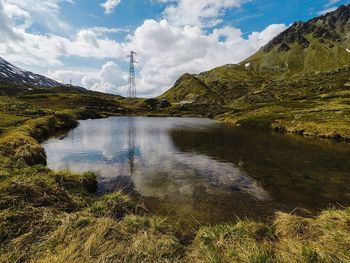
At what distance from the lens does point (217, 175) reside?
3284cm

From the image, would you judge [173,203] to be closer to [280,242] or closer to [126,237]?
[126,237]

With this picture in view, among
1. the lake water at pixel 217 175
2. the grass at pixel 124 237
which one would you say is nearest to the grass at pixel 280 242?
the grass at pixel 124 237

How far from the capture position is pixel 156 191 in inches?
1003

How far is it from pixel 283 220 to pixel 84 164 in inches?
1117

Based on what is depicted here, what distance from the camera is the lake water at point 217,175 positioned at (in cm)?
2269

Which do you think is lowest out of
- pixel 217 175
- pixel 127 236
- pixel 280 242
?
pixel 217 175

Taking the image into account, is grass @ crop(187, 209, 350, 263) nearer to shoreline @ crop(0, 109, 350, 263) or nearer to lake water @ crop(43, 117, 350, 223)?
shoreline @ crop(0, 109, 350, 263)

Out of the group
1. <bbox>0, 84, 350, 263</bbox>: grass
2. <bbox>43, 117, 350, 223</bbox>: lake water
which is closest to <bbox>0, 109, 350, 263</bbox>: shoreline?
<bbox>0, 84, 350, 263</bbox>: grass

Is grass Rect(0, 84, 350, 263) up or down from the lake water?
up

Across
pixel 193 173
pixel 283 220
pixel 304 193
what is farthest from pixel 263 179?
pixel 283 220

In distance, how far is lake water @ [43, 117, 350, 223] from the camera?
22688mm

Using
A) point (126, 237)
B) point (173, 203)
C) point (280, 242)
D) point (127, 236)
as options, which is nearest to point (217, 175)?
point (173, 203)

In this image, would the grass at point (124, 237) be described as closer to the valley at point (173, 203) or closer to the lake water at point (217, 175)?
the valley at point (173, 203)

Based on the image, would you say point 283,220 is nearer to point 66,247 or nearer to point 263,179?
point 66,247
